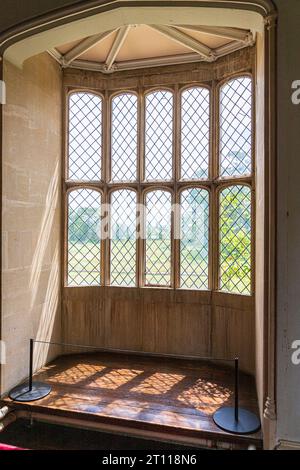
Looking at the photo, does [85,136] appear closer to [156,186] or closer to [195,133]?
[156,186]

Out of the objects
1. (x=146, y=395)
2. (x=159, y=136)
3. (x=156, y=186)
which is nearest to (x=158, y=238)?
(x=156, y=186)

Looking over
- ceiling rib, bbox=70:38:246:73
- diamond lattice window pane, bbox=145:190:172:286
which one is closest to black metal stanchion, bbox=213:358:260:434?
diamond lattice window pane, bbox=145:190:172:286

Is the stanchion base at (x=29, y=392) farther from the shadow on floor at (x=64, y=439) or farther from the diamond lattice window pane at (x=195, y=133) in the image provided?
the diamond lattice window pane at (x=195, y=133)

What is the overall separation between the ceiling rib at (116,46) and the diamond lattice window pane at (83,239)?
153 cm

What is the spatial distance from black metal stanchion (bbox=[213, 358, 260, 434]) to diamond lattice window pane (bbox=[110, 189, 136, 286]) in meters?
1.70

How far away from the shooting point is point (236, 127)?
335 centimetres

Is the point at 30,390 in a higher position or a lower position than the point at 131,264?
lower

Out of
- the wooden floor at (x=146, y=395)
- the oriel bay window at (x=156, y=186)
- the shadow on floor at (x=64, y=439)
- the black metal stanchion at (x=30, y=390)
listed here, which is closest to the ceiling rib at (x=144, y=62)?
the oriel bay window at (x=156, y=186)

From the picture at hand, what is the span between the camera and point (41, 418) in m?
2.61

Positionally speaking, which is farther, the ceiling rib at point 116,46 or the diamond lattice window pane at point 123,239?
the diamond lattice window pane at point 123,239

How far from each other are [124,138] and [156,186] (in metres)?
0.74

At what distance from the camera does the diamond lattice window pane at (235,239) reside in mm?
3242
